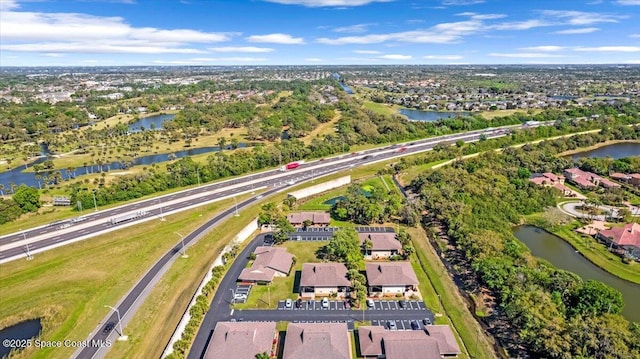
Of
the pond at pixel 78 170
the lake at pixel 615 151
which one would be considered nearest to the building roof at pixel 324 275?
the pond at pixel 78 170

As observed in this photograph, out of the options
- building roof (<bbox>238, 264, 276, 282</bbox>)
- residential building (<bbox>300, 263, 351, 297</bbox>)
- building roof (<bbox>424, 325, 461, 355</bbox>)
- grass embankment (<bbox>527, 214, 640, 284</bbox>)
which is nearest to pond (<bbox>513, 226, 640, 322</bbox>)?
grass embankment (<bbox>527, 214, 640, 284</bbox>)

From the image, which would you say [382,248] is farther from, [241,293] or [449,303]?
[241,293]

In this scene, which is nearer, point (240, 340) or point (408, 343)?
point (408, 343)

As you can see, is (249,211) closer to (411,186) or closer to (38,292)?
(38,292)

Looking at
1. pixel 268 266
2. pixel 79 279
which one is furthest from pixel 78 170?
pixel 268 266

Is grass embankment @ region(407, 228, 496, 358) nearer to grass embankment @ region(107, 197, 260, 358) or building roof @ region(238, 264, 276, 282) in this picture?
building roof @ region(238, 264, 276, 282)

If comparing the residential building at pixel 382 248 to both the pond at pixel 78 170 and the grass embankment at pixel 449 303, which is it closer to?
the grass embankment at pixel 449 303
